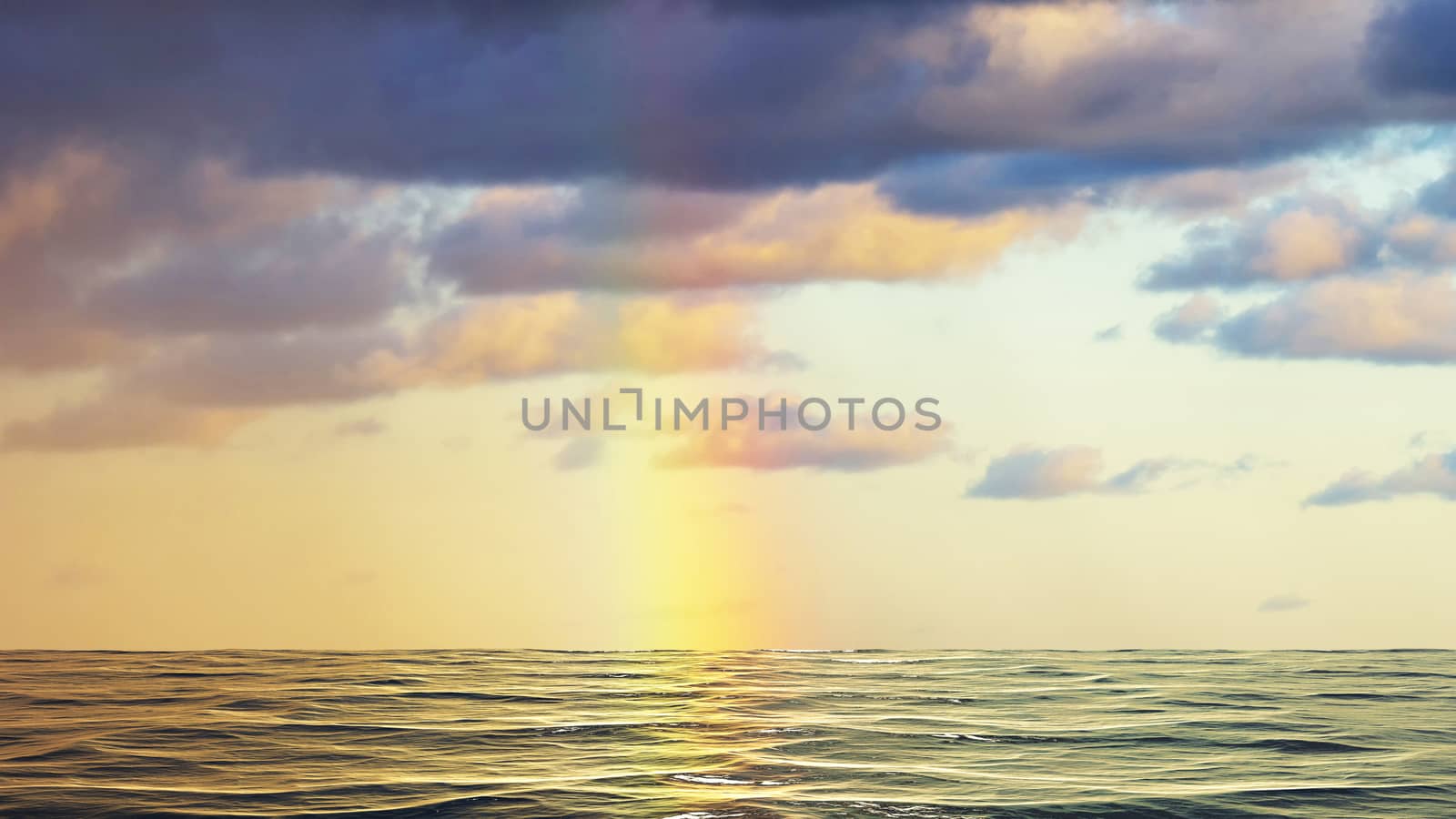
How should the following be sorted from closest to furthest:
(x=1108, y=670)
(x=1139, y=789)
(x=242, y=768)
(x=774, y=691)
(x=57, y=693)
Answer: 1. (x=1139, y=789)
2. (x=242, y=768)
3. (x=57, y=693)
4. (x=774, y=691)
5. (x=1108, y=670)

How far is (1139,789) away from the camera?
98.5 ft

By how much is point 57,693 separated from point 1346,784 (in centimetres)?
4275

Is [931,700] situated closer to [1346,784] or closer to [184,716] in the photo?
[1346,784]

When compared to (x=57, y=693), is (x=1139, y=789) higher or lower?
lower

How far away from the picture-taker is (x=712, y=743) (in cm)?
3609

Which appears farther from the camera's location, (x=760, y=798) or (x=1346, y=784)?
(x=1346, y=784)

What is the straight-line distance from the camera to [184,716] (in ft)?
136

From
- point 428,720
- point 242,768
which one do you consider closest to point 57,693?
point 428,720

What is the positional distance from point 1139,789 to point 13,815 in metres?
24.0

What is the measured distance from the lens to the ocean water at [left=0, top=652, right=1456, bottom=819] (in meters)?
28.2

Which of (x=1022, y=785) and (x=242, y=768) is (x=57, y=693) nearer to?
(x=242, y=768)

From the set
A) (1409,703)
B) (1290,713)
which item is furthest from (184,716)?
(1409,703)

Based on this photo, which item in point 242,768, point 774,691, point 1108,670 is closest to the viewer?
point 242,768

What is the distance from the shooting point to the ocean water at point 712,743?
28234 millimetres
